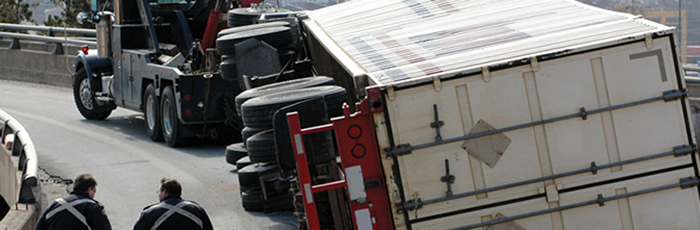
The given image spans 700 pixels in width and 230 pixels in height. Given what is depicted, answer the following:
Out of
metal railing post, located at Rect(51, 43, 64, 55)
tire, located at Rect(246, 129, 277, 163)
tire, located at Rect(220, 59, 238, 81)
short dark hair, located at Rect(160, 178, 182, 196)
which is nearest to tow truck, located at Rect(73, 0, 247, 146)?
tire, located at Rect(220, 59, 238, 81)

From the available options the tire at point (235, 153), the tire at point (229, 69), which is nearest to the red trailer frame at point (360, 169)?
the tire at point (235, 153)

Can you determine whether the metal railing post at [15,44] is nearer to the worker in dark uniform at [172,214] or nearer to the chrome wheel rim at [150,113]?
the chrome wheel rim at [150,113]

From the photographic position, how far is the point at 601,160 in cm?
793

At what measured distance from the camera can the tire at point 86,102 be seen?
20922 millimetres

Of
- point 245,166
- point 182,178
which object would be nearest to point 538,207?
point 245,166

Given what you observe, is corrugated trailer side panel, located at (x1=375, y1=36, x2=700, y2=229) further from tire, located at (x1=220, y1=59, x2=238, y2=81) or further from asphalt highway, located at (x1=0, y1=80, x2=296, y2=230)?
tire, located at (x1=220, y1=59, x2=238, y2=81)

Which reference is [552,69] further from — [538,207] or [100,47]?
[100,47]

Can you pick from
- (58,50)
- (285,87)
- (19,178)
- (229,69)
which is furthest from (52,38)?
(285,87)

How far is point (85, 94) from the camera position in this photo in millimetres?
20984

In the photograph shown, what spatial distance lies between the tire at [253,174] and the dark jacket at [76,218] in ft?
12.6

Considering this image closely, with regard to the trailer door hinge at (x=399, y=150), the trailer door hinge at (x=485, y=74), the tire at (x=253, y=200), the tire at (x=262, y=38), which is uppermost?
the tire at (x=262, y=38)

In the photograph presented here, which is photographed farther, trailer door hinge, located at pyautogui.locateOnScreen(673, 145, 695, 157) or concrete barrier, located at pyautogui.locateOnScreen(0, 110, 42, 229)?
concrete barrier, located at pyautogui.locateOnScreen(0, 110, 42, 229)

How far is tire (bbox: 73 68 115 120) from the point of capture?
20.9 m

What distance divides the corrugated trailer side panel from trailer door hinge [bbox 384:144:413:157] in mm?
23
